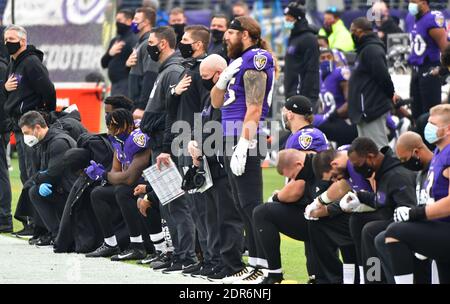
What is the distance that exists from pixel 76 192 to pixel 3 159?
93.4 inches

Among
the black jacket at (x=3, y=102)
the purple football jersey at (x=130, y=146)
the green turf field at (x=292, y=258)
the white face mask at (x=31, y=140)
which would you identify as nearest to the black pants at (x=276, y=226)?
the green turf field at (x=292, y=258)

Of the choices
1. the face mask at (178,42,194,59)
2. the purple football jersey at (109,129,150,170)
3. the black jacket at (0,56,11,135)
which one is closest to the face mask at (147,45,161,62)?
the face mask at (178,42,194,59)

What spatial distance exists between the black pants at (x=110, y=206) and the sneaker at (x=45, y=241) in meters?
0.96

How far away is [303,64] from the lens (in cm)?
1555

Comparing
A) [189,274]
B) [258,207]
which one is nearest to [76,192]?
[189,274]

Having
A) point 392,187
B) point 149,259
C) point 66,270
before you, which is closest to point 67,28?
point 149,259

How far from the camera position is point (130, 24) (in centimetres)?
1650

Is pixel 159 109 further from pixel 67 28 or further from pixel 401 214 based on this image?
pixel 67 28

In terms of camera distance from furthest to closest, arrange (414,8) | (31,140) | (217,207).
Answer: (414,8) → (31,140) → (217,207)

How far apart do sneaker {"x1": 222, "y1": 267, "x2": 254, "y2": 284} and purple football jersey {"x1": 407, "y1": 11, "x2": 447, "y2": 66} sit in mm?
5142

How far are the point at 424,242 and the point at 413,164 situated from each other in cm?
71

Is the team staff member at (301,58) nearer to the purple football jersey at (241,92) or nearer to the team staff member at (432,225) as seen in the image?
the purple football jersey at (241,92)

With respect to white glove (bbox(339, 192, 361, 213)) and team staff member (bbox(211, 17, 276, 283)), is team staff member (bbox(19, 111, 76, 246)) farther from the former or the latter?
white glove (bbox(339, 192, 361, 213))
